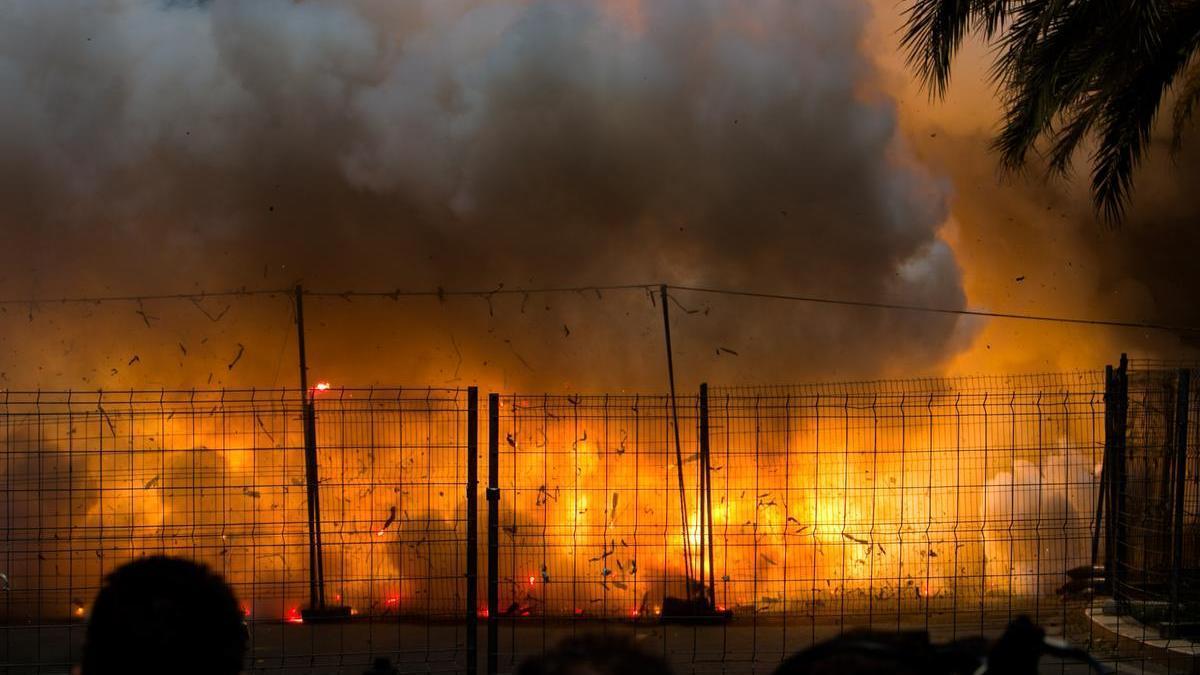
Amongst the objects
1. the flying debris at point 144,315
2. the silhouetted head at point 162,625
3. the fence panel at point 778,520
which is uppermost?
the flying debris at point 144,315

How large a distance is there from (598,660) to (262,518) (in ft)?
32.1

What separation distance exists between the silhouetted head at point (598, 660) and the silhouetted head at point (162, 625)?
2.27ft

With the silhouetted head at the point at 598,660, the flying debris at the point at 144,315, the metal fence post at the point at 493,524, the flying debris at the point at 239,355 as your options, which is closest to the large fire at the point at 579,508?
the flying debris at the point at 239,355

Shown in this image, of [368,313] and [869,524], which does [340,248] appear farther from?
[869,524]

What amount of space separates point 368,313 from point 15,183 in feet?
11.5

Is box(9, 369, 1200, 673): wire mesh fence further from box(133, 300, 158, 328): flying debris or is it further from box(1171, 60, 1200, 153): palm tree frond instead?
box(1171, 60, 1200, 153): palm tree frond

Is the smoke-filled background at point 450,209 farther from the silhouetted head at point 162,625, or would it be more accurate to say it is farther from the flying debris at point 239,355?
the silhouetted head at point 162,625

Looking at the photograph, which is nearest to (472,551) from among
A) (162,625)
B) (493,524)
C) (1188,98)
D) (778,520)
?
(493,524)

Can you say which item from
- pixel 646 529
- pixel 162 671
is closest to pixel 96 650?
pixel 162 671

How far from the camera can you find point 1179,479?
7.93 meters

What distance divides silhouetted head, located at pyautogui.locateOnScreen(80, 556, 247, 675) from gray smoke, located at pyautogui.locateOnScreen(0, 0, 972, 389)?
31.1 ft

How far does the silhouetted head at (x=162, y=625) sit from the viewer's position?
6.90 ft

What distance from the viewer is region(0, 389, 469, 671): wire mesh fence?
28.6 feet

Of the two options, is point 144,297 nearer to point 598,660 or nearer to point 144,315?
point 144,315
